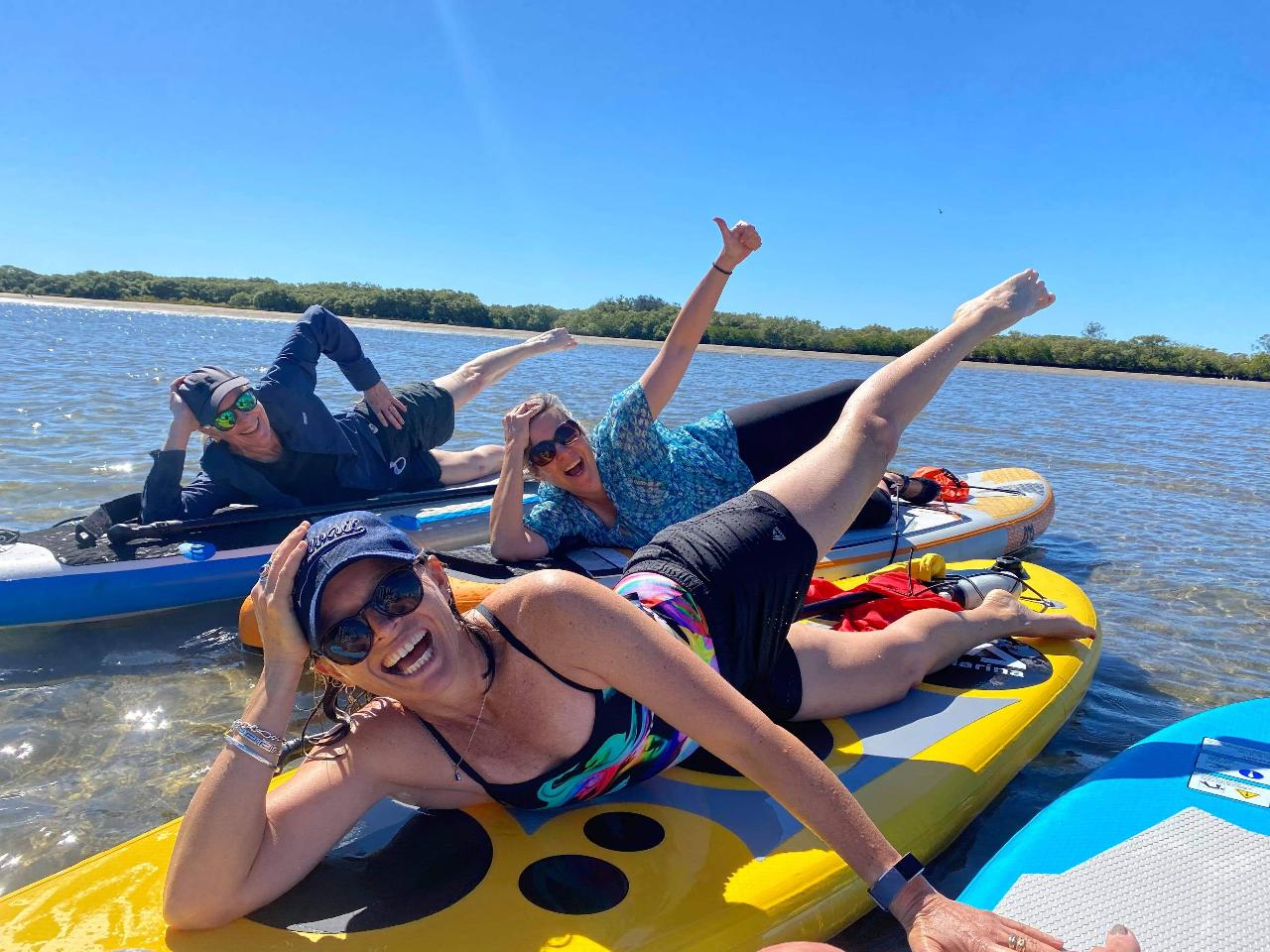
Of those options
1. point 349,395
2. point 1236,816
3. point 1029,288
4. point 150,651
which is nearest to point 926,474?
point 1029,288

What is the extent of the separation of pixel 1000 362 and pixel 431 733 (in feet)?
136

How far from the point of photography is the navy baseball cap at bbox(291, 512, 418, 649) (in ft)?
5.84

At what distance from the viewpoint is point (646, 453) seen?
440cm

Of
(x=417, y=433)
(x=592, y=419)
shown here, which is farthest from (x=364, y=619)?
(x=592, y=419)

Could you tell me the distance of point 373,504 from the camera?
19.3ft

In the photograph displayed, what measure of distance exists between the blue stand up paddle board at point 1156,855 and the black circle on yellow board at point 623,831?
83 cm

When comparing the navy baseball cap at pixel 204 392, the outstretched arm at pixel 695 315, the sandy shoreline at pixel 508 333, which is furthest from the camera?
the sandy shoreline at pixel 508 333

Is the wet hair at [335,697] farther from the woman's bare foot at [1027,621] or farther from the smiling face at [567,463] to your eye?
the woman's bare foot at [1027,621]

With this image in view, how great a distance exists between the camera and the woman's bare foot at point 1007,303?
354 cm

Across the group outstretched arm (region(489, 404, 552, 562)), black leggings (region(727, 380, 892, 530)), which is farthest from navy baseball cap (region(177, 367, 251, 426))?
black leggings (region(727, 380, 892, 530))

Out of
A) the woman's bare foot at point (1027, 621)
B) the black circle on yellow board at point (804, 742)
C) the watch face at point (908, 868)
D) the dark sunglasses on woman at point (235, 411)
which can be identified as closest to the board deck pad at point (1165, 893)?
the watch face at point (908, 868)

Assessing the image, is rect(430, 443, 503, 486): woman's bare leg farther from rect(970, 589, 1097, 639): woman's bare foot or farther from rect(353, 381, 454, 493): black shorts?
rect(970, 589, 1097, 639): woman's bare foot

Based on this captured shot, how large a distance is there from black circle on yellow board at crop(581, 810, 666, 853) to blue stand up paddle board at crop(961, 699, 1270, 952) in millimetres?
829

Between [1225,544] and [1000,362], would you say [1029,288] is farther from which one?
[1000,362]
